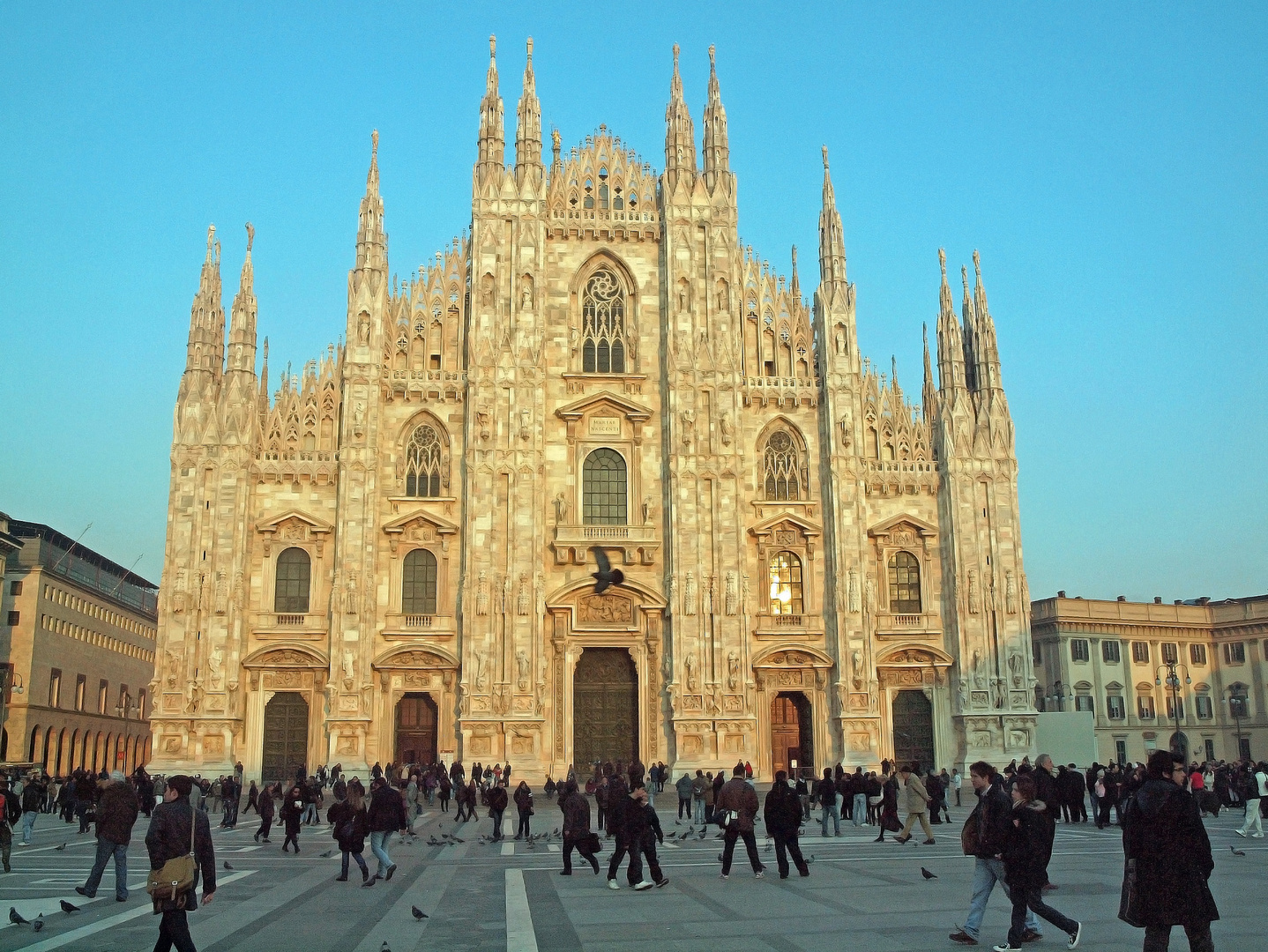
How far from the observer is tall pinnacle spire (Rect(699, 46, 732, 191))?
45.5 m

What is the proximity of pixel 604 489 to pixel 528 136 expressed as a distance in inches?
522

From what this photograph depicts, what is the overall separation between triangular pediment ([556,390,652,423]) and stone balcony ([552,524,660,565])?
13.1 feet

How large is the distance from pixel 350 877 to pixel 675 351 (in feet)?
92.8

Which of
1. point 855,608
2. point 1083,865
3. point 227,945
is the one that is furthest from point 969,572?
point 227,945

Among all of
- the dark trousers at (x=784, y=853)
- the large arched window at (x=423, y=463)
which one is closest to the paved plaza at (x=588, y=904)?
the dark trousers at (x=784, y=853)

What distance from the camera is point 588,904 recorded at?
47.3 ft

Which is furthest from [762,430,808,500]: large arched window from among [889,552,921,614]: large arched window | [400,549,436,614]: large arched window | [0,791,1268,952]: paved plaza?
[0,791,1268,952]: paved plaza

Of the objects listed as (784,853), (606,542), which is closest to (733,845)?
(784,853)

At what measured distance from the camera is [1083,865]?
58.8ft

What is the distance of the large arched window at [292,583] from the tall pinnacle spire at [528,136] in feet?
50.7

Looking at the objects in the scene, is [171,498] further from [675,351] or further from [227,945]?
[227,945]

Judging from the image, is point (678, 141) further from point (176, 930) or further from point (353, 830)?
point (176, 930)

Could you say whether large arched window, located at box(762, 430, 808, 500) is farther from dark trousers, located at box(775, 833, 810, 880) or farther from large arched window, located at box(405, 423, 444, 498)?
dark trousers, located at box(775, 833, 810, 880)

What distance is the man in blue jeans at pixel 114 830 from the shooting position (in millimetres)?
14875
